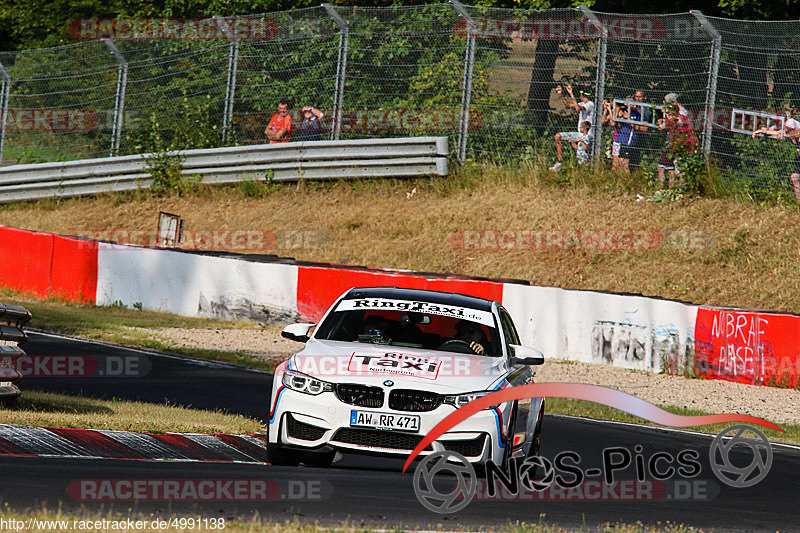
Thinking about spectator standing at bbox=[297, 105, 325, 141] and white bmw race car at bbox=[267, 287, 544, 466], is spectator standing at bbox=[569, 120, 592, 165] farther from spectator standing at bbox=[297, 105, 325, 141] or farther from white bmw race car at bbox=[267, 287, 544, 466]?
white bmw race car at bbox=[267, 287, 544, 466]

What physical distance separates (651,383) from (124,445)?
325 inches

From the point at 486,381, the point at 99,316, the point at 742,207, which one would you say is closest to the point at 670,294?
the point at 742,207

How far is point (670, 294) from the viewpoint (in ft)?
63.7

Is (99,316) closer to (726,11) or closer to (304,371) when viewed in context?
(304,371)

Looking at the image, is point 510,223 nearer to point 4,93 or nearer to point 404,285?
point 404,285

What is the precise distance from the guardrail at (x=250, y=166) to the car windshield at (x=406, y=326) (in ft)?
49.5

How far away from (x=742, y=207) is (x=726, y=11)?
751cm

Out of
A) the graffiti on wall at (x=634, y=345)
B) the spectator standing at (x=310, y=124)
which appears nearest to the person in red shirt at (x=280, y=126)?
the spectator standing at (x=310, y=124)

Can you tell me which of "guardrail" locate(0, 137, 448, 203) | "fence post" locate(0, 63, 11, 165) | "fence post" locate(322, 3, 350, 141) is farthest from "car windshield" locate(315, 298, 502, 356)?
"fence post" locate(0, 63, 11, 165)

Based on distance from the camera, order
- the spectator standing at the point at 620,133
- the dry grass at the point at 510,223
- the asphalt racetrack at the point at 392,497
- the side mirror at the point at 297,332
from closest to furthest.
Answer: the asphalt racetrack at the point at 392,497 < the side mirror at the point at 297,332 < the dry grass at the point at 510,223 < the spectator standing at the point at 620,133

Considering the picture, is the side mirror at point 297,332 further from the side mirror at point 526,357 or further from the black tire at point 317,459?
the side mirror at point 526,357

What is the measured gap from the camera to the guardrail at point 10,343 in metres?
9.66

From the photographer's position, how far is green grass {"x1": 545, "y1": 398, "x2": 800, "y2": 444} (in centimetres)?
1235

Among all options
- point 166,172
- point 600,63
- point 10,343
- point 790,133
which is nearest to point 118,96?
point 166,172
